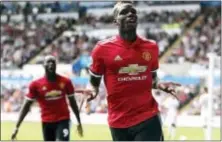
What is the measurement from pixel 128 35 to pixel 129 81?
1.48ft

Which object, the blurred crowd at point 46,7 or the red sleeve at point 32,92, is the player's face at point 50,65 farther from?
the blurred crowd at point 46,7

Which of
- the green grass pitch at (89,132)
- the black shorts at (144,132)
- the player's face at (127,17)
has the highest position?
the player's face at (127,17)

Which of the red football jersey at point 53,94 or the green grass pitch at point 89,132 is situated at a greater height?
the red football jersey at point 53,94

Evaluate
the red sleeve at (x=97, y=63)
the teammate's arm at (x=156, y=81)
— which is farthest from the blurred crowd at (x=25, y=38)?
the red sleeve at (x=97, y=63)

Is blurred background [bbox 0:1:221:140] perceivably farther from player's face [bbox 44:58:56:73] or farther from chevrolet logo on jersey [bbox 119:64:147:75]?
chevrolet logo on jersey [bbox 119:64:147:75]

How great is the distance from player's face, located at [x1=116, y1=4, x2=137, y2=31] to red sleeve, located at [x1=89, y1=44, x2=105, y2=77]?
0.36m

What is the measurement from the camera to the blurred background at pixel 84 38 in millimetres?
30891

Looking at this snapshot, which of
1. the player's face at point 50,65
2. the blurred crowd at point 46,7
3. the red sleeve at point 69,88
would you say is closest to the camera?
the player's face at point 50,65

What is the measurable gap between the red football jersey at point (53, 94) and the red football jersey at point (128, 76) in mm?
4209

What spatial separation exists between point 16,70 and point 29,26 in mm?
7011

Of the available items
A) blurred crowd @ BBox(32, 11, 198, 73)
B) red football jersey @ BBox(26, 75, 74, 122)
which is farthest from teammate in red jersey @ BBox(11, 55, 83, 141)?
blurred crowd @ BBox(32, 11, 198, 73)

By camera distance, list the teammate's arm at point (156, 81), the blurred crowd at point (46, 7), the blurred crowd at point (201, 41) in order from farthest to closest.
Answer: the blurred crowd at point (46, 7) < the blurred crowd at point (201, 41) < the teammate's arm at point (156, 81)

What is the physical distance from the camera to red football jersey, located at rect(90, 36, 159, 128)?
20.6 ft

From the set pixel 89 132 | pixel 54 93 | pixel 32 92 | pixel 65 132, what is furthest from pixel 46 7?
pixel 65 132
